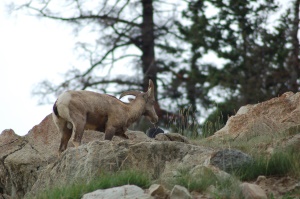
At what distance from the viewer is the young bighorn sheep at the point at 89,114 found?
14461 millimetres

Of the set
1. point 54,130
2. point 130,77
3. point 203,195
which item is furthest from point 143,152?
point 130,77

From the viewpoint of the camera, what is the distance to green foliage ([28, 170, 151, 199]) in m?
11.3

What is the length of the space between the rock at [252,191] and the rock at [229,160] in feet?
3.67

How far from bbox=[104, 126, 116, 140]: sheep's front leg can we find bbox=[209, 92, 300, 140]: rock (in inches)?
68.4

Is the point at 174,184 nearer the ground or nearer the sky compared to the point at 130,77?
nearer the ground

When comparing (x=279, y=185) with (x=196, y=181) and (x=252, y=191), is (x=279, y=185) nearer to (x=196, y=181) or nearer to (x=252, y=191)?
(x=252, y=191)

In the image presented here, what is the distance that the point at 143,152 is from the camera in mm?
12805

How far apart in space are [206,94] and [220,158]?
76.5ft

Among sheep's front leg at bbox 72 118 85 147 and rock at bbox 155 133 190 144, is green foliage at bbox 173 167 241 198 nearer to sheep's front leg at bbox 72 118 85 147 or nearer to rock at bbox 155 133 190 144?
rock at bbox 155 133 190 144

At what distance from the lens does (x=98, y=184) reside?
11375 mm

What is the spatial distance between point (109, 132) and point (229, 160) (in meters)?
3.67

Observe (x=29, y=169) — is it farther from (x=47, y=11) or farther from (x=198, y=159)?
(x=47, y=11)

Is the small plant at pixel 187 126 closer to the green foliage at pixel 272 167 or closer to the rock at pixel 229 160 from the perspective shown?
the rock at pixel 229 160

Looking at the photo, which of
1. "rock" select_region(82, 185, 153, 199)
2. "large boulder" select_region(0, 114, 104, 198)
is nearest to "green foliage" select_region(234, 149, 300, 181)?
"rock" select_region(82, 185, 153, 199)
